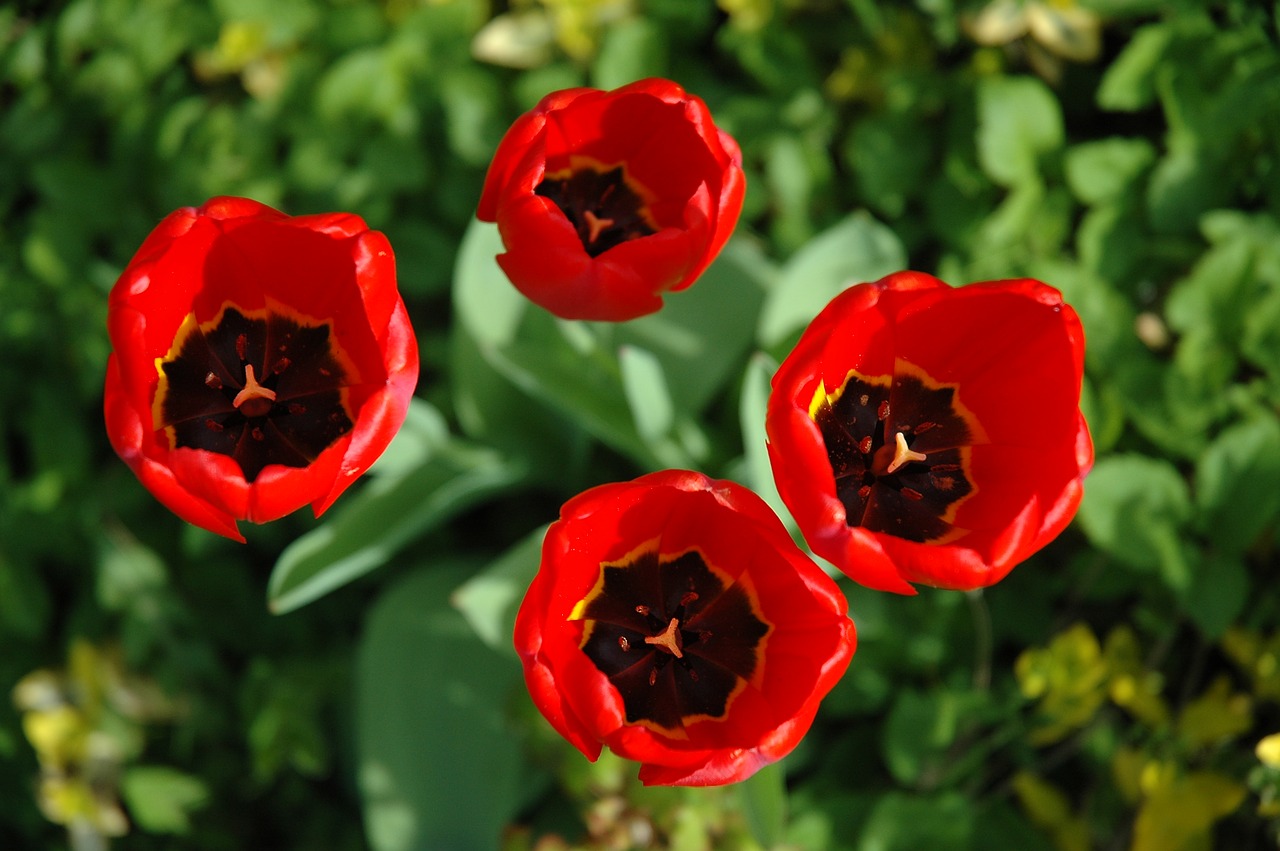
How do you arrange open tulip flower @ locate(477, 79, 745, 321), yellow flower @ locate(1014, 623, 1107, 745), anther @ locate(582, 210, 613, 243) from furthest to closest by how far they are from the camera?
yellow flower @ locate(1014, 623, 1107, 745) < anther @ locate(582, 210, 613, 243) < open tulip flower @ locate(477, 79, 745, 321)

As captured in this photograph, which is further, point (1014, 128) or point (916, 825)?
point (1014, 128)

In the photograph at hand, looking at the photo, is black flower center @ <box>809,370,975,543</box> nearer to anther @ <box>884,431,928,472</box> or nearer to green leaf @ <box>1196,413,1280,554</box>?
anther @ <box>884,431,928,472</box>

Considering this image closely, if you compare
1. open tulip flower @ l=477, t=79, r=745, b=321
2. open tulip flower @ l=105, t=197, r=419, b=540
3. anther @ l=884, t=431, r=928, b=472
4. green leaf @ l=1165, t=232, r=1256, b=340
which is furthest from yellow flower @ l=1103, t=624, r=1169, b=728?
open tulip flower @ l=105, t=197, r=419, b=540

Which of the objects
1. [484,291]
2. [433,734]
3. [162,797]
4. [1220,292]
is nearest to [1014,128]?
[1220,292]

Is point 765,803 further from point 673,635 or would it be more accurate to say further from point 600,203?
point 600,203

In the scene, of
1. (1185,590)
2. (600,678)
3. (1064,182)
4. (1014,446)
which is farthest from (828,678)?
(1064,182)

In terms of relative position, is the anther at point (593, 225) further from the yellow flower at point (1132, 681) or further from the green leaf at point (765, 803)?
the yellow flower at point (1132, 681)

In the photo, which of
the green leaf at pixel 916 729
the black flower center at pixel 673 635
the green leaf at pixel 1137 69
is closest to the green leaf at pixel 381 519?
the black flower center at pixel 673 635
